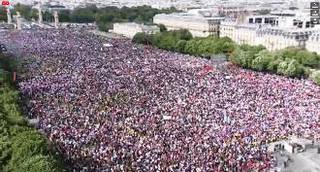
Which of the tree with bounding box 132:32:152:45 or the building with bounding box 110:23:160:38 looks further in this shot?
the building with bounding box 110:23:160:38

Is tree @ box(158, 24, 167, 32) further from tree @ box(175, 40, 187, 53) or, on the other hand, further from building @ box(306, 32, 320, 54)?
building @ box(306, 32, 320, 54)

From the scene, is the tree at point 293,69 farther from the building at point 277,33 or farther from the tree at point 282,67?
the building at point 277,33

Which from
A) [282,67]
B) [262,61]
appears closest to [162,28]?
[262,61]

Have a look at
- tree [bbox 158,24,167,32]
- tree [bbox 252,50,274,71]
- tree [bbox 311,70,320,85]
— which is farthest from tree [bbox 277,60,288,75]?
tree [bbox 158,24,167,32]

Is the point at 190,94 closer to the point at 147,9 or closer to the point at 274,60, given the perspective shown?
the point at 274,60

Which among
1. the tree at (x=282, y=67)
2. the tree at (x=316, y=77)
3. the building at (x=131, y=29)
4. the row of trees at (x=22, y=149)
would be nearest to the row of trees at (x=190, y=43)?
the building at (x=131, y=29)

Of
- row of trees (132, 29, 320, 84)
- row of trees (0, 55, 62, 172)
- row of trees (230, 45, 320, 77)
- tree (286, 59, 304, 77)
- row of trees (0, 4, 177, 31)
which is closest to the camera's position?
row of trees (0, 55, 62, 172)

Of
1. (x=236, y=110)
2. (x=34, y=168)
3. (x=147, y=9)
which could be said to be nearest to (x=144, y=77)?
(x=236, y=110)
